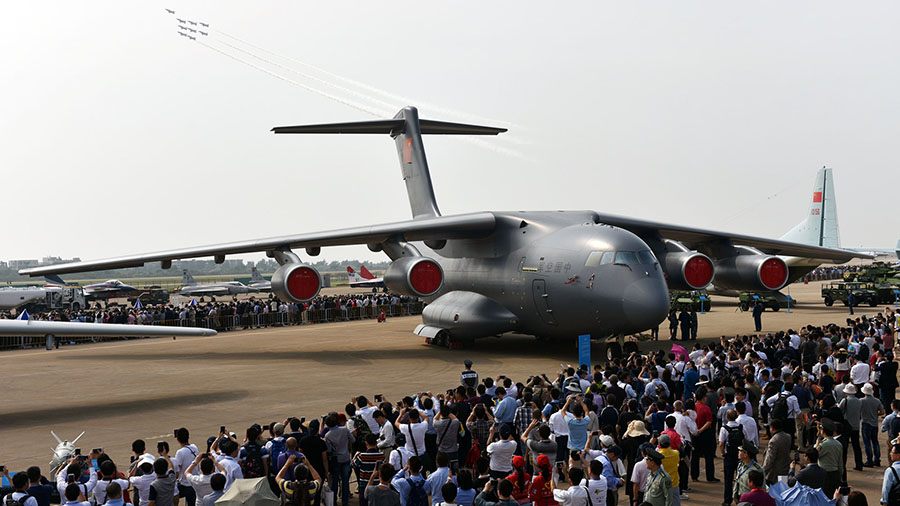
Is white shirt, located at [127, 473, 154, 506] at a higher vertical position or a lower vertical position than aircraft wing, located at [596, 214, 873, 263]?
lower

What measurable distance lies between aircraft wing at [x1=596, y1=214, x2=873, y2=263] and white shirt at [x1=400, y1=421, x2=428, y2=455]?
1373 cm

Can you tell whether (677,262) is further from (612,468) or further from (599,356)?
(612,468)

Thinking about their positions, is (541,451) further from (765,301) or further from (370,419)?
(765,301)

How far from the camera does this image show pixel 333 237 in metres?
20.3

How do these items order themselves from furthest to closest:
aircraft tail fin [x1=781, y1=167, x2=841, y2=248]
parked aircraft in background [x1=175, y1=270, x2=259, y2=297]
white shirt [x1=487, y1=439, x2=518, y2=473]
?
parked aircraft in background [x1=175, y1=270, x2=259, y2=297]
aircraft tail fin [x1=781, y1=167, x2=841, y2=248]
white shirt [x1=487, y1=439, x2=518, y2=473]

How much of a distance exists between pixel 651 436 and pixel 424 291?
11898 millimetres

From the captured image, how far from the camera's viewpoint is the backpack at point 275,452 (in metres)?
7.09

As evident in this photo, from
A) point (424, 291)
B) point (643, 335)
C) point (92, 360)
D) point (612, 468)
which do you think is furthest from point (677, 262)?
point (92, 360)

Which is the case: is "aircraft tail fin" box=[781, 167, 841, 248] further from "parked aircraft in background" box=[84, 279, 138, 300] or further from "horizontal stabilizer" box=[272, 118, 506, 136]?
"parked aircraft in background" box=[84, 279, 138, 300]

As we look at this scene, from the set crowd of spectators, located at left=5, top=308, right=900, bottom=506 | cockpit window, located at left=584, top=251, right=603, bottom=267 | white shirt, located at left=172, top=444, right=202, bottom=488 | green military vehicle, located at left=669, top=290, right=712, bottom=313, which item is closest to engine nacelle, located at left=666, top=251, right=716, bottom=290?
cockpit window, located at left=584, top=251, right=603, bottom=267

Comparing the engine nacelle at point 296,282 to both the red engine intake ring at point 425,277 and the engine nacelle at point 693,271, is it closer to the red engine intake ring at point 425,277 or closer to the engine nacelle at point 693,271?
the red engine intake ring at point 425,277

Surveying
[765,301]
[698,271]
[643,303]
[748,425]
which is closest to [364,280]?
[765,301]

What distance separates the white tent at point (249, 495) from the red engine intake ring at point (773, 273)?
1877 centimetres

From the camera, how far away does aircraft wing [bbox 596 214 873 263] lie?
69.3 feet
